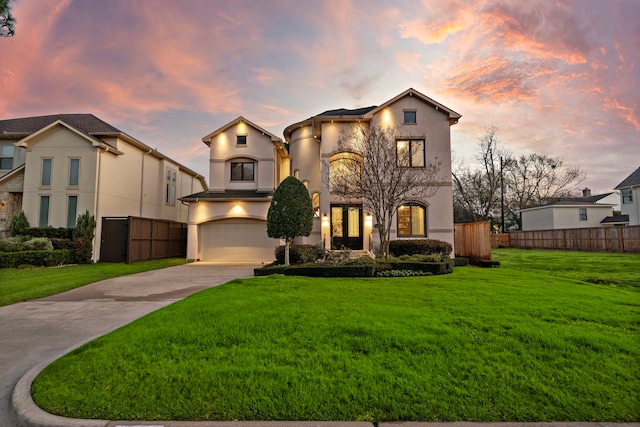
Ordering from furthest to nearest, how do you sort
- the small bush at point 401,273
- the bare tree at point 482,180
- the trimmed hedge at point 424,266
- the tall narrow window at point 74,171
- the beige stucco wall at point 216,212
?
1. the bare tree at point 482,180
2. the beige stucco wall at point 216,212
3. the tall narrow window at point 74,171
4. the trimmed hedge at point 424,266
5. the small bush at point 401,273

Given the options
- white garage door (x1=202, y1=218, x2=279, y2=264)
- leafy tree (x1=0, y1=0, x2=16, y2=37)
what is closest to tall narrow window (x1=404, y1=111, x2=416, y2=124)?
white garage door (x1=202, y1=218, x2=279, y2=264)

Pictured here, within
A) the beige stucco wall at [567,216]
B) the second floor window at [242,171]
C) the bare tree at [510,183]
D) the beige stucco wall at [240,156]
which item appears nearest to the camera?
the beige stucco wall at [240,156]

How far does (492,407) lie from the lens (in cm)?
297

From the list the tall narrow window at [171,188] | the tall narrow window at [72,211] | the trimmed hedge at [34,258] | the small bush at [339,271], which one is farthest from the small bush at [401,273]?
the tall narrow window at [171,188]

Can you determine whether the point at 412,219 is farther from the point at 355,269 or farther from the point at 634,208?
the point at 634,208

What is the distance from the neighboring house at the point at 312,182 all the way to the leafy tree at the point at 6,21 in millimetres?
11783

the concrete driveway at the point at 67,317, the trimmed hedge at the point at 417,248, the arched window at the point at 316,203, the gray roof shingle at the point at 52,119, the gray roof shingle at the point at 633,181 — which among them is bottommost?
the concrete driveway at the point at 67,317

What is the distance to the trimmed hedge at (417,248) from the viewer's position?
15.1 m

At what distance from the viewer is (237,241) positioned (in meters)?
19.7

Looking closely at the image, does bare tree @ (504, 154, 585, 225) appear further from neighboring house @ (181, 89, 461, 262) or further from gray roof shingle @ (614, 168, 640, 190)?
neighboring house @ (181, 89, 461, 262)

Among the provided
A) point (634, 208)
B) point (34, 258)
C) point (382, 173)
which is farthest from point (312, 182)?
point (634, 208)

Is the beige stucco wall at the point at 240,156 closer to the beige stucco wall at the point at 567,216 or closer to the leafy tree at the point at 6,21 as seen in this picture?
the leafy tree at the point at 6,21

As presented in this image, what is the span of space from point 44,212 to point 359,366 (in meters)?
20.2

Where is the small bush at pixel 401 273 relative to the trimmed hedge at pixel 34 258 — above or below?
below
